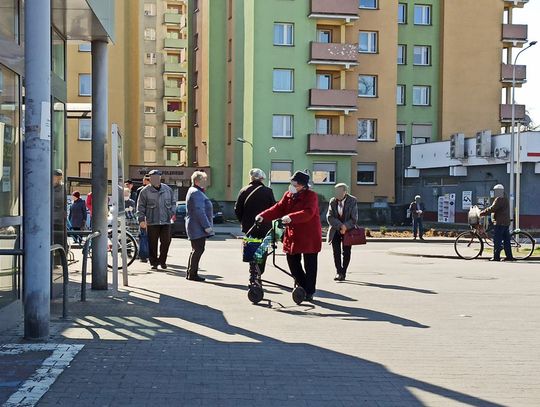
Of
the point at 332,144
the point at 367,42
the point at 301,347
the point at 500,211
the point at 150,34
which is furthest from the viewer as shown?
the point at 150,34

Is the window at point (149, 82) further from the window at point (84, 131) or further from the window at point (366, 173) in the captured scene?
the window at point (366, 173)

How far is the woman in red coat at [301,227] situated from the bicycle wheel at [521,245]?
11.6 metres

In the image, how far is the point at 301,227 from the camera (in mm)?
11305

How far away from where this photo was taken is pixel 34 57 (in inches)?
303

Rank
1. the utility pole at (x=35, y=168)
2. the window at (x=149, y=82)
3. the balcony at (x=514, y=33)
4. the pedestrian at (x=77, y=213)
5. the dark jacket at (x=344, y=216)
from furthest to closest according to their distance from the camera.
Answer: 1. the window at (x=149, y=82)
2. the balcony at (x=514, y=33)
3. the pedestrian at (x=77, y=213)
4. the dark jacket at (x=344, y=216)
5. the utility pole at (x=35, y=168)

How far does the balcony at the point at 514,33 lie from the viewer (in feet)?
191

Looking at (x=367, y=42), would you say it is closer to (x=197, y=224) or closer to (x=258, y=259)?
(x=197, y=224)

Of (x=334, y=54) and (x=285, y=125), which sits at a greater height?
(x=334, y=54)

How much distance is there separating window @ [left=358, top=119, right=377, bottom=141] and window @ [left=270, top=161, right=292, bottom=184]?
19.8ft

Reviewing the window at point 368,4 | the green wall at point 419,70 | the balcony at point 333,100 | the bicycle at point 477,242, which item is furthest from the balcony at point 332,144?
Answer: the bicycle at point 477,242

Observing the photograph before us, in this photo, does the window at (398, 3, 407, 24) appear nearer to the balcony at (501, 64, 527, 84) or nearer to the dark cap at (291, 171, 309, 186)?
the balcony at (501, 64, 527, 84)

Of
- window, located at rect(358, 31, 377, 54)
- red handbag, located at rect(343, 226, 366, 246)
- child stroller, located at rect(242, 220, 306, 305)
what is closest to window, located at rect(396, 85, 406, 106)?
window, located at rect(358, 31, 377, 54)

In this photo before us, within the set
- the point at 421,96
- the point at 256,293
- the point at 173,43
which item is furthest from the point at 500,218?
the point at 173,43

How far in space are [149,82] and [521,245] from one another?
5927 cm
